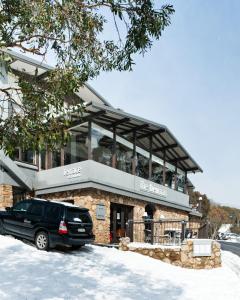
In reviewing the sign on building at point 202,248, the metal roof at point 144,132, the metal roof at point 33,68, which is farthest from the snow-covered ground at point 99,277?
the metal roof at point 33,68

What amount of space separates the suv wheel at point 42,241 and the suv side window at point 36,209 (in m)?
0.80

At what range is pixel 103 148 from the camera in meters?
22.9

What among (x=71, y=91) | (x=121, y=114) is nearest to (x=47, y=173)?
(x=121, y=114)

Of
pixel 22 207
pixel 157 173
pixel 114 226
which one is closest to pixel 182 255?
pixel 22 207

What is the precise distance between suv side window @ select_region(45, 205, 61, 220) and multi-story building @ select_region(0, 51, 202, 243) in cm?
441

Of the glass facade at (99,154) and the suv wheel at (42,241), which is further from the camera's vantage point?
the glass facade at (99,154)

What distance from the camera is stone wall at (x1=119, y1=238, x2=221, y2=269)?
16484 mm

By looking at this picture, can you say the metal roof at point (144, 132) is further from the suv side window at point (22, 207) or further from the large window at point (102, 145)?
the suv side window at point (22, 207)

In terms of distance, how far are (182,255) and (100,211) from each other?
5669mm

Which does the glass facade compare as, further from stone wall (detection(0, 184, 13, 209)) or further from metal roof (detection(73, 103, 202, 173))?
stone wall (detection(0, 184, 13, 209))

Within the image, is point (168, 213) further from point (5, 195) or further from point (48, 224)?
point (48, 224)

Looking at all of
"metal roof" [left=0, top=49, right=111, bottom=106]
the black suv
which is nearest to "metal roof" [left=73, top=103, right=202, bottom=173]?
"metal roof" [left=0, top=49, right=111, bottom=106]

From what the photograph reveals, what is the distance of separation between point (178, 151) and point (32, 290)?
2087 cm

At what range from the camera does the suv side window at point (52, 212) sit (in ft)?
52.2
